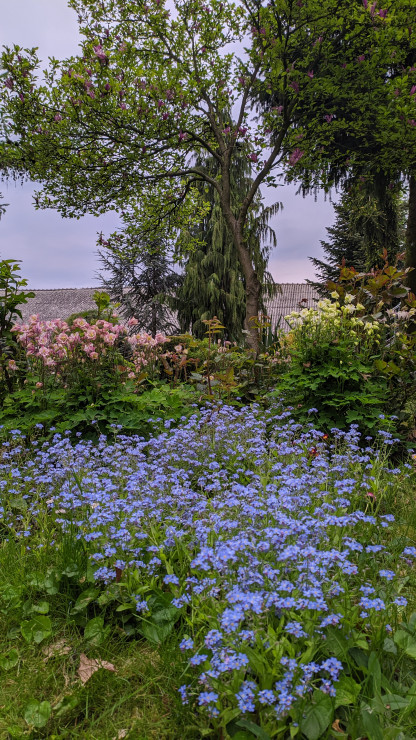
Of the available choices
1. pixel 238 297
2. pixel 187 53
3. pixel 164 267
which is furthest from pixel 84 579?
pixel 164 267

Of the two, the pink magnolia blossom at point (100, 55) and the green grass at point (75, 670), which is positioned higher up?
the pink magnolia blossom at point (100, 55)

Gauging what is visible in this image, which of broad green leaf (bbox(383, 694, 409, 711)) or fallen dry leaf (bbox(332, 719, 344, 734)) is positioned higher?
broad green leaf (bbox(383, 694, 409, 711))

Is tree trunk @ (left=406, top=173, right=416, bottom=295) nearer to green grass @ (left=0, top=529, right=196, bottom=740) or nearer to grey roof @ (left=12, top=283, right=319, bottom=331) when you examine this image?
green grass @ (left=0, top=529, right=196, bottom=740)

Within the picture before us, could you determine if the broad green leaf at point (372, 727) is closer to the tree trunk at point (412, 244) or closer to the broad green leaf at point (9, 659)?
the broad green leaf at point (9, 659)

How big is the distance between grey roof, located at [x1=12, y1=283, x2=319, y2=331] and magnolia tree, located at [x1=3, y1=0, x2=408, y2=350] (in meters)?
14.7

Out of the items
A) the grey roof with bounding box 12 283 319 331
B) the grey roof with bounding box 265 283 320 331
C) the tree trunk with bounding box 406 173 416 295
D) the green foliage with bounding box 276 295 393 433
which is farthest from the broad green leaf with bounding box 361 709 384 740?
the grey roof with bounding box 12 283 319 331

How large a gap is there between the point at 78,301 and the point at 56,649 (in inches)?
946

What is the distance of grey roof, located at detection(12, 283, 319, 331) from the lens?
23.0 m

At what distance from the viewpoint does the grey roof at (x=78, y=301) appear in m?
23.0

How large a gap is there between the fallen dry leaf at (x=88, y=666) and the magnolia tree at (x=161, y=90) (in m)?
5.21

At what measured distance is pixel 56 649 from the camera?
1.80 m

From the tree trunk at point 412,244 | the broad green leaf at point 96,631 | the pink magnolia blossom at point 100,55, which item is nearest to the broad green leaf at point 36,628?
the broad green leaf at point 96,631

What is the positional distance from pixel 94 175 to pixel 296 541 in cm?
715

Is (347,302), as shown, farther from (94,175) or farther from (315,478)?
(94,175)
